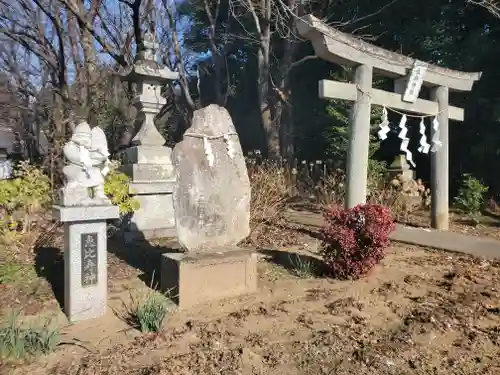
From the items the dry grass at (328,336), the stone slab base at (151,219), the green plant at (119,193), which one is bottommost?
the dry grass at (328,336)

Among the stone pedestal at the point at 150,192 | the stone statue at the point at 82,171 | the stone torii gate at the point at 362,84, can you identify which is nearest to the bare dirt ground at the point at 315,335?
the stone statue at the point at 82,171

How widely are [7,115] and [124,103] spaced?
22.6 ft

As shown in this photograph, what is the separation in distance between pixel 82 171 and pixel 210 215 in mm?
1279

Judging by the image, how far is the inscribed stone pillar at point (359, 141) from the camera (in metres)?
5.80

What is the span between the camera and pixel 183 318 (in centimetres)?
354

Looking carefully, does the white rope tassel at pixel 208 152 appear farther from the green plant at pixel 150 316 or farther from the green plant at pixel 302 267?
the green plant at pixel 302 267

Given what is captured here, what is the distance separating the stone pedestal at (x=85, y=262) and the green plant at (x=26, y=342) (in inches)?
18.3

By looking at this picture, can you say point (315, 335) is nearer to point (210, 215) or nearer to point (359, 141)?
point (210, 215)

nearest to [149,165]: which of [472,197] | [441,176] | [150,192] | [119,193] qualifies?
[150,192]

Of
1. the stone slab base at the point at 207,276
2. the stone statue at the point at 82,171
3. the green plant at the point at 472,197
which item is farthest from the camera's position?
the green plant at the point at 472,197

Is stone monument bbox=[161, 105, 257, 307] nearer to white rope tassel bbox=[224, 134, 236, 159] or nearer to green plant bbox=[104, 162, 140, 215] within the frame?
white rope tassel bbox=[224, 134, 236, 159]

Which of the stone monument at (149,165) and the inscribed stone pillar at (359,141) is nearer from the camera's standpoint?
the inscribed stone pillar at (359,141)

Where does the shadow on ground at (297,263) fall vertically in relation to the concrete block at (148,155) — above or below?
below

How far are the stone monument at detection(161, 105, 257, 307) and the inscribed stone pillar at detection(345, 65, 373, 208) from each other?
209 centimetres
